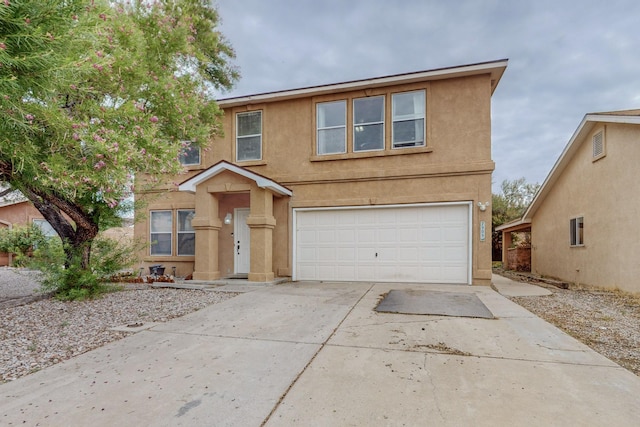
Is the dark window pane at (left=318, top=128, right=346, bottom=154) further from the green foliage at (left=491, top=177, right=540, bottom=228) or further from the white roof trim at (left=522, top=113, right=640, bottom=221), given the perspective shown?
the green foliage at (left=491, top=177, right=540, bottom=228)

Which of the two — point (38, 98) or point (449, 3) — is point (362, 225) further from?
point (449, 3)

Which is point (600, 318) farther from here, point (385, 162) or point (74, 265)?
point (74, 265)

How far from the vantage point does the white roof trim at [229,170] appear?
9.22 m

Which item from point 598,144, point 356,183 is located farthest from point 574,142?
point 356,183

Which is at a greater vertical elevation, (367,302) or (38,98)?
(38,98)

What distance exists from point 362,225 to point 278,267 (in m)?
2.94

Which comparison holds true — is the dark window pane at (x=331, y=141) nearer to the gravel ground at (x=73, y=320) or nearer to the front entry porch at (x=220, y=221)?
the front entry porch at (x=220, y=221)

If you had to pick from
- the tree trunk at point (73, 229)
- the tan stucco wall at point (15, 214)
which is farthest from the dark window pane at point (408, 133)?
the tan stucco wall at point (15, 214)

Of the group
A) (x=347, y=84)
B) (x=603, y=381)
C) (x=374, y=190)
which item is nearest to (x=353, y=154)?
(x=374, y=190)

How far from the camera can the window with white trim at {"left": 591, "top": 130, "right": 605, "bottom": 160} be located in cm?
989

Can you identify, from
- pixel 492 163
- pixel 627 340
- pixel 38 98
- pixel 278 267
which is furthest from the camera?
pixel 278 267

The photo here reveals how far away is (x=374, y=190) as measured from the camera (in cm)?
978

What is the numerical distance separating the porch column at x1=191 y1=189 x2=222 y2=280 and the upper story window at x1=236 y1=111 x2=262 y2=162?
2.05 metres

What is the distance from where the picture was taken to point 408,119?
9.73 metres
